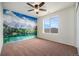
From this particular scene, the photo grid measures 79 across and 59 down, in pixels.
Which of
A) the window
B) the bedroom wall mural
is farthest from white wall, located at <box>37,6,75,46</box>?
the bedroom wall mural

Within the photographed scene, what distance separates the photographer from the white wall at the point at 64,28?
314 centimetres

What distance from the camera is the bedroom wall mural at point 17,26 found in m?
3.32

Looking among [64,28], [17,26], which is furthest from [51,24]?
[17,26]

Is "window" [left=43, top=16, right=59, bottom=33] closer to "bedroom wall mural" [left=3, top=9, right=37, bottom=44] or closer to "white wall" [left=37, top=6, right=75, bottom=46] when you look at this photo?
"white wall" [left=37, top=6, right=75, bottom=46]

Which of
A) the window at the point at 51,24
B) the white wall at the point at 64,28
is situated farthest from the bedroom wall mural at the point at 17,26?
the window at the point at 51,24

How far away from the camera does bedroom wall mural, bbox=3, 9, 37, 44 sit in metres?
3.32

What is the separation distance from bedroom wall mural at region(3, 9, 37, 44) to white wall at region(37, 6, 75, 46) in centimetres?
29

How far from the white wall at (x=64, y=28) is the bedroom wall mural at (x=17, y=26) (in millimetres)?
290

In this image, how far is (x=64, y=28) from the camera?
336 cm

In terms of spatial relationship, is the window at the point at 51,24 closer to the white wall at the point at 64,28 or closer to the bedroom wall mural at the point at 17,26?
the white wall at the point at 64,28

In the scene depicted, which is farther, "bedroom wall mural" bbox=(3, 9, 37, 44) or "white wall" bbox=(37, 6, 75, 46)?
"bedroom wall mural" bbox=(3, 9, 37, 44)

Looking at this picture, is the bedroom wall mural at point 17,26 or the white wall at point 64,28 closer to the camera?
the white wall at point 64,28

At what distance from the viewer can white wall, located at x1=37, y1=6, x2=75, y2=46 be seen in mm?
3141

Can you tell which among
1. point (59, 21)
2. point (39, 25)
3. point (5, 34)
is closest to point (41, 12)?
point (39, 25)
